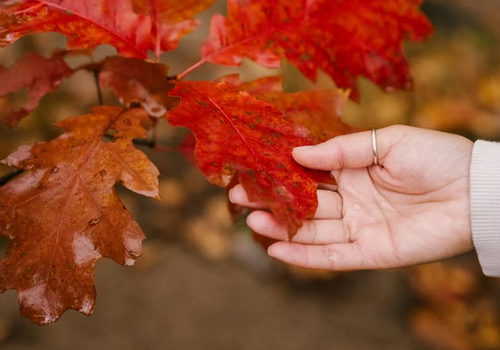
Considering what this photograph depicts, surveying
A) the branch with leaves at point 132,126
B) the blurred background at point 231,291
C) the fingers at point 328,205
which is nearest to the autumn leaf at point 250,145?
the branch with leaves at point 132,126

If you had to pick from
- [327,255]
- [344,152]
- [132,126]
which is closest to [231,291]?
[327,255]

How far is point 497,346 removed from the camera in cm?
209

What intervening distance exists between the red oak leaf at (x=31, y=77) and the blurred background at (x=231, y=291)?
3.99 feet

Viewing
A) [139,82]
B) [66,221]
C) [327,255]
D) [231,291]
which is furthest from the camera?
[231,291]

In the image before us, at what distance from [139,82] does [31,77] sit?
0.79ft

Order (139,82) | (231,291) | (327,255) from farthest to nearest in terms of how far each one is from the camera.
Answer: (231,291)
(327,255)
(139,82)

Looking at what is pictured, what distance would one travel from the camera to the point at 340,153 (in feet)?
3.00

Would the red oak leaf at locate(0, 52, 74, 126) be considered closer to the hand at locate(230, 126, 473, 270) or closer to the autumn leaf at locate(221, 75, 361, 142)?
the autumn leaf at locate(221, 75, 361, 142)

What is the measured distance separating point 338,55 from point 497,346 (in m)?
1.82

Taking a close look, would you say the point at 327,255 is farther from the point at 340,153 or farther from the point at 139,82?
the point at 139,82

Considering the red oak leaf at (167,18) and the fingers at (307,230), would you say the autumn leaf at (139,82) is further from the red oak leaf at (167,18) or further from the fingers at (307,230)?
the fingers at (307,230)

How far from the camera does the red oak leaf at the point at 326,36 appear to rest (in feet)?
3.03

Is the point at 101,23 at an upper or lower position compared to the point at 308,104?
upper

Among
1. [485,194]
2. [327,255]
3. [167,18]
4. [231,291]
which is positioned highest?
[167,18]
